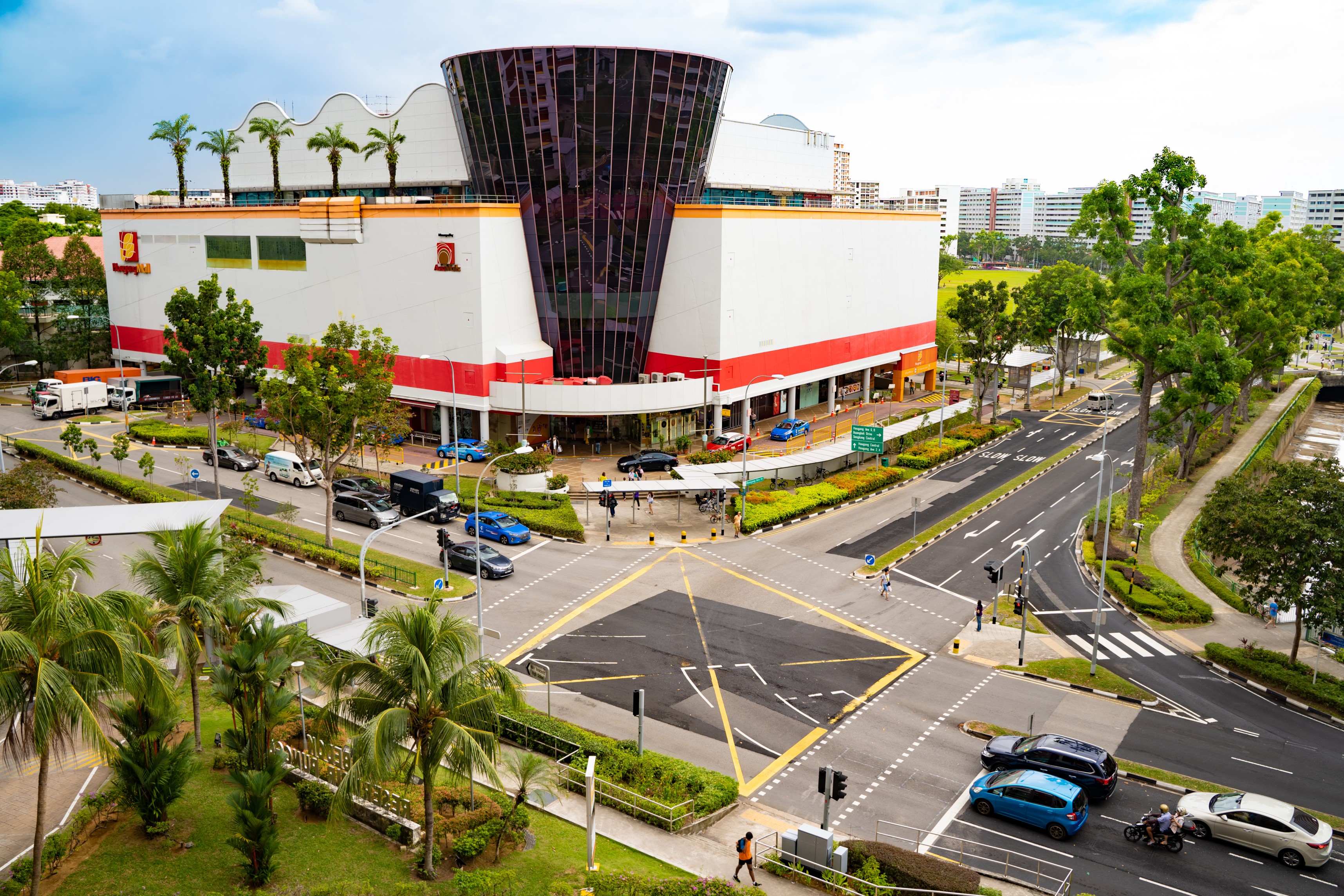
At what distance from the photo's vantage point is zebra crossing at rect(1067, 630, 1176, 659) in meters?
39.2

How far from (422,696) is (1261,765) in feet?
89.2

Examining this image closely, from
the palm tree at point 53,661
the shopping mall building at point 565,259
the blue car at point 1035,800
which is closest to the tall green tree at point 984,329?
the shopping mall building at point 565,259

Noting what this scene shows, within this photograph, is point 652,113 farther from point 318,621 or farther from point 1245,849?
point 1245,849

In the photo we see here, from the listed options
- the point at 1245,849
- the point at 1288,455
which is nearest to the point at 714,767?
the point at 1245,849

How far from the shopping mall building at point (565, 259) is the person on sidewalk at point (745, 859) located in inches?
1725

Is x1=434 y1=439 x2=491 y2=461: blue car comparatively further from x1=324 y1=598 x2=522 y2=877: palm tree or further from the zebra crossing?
x1=324 y1=598 x2=522 y2=877: palm tree

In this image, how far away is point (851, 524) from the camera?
2218 inches

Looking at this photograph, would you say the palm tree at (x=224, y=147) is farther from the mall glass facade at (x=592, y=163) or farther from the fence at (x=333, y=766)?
the fence at (x=333, y=766)

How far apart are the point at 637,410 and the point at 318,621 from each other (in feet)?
115

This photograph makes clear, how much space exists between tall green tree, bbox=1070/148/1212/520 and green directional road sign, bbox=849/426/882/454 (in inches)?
619

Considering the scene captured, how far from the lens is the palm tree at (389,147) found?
7450 cm

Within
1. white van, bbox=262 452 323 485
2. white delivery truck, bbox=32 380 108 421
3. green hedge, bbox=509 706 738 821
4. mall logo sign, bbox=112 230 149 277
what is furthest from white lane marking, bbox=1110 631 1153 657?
mall logo sign, bbox=112 230 149 277

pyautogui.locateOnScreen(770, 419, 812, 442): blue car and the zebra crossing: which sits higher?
pyautogui.locateOnScreen(770, 419, 812, 442): blue car

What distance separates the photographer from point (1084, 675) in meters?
36.3
